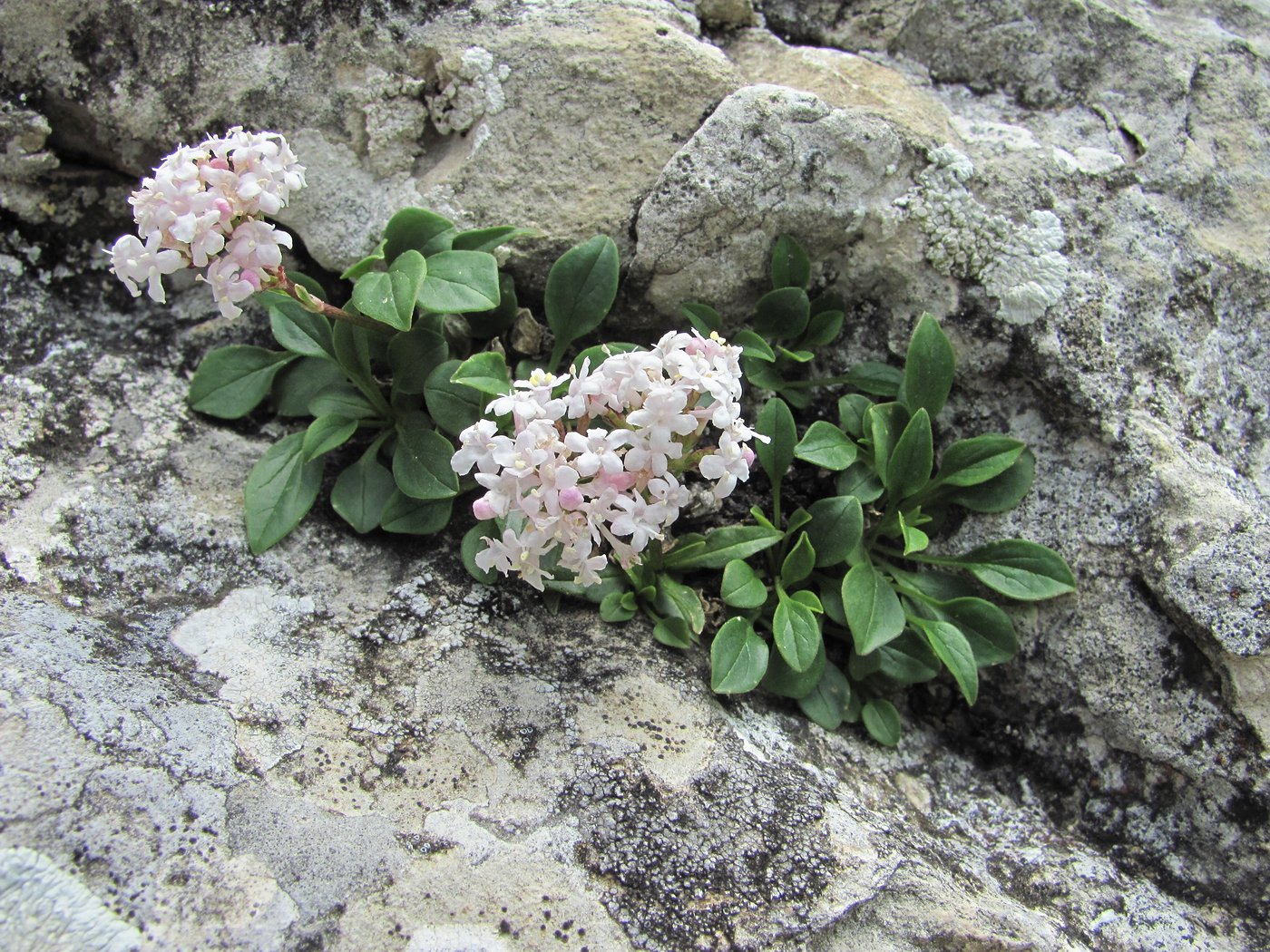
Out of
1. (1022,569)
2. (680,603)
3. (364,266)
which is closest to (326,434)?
(364,266)

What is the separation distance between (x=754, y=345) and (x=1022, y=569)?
0.94 metres

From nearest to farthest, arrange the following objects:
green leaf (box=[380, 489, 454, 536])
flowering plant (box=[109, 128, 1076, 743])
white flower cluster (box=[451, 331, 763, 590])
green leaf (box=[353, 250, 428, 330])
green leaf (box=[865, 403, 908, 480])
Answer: white flower cluster (box=[451, 331, 763, 590]), flowering plant (box=[109, 128, 1076, 743]), green leaf (box=[353, 250, 428, 330]), green leaf (box=[380, 489, 454, 536]), green leaf (box=[865, 403, 908, 480])

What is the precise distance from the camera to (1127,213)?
9.12ft

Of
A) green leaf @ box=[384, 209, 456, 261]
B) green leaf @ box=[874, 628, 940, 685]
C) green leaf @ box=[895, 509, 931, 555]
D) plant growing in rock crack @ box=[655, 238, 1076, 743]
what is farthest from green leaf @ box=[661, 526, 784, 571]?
green leaf @ box=[384, 209, 456, 261]

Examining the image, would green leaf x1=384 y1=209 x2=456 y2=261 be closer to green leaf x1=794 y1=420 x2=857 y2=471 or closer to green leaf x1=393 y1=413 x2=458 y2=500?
green leaf x1=393 y1=413 x2=458 y2=500

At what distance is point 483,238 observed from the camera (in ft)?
8.32

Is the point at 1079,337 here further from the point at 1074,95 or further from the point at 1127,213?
the point at 1074,95

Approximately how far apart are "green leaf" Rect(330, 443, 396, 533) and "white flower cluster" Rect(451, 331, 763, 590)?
60 centimetres

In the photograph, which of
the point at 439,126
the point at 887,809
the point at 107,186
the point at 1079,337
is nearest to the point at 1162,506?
the point at 1079,337

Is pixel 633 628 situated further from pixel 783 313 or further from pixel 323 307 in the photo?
pixel 323 307

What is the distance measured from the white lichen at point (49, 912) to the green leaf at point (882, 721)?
1712 millimetres

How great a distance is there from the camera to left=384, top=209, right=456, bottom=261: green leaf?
8.09 feet

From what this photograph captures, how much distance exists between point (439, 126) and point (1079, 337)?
193cm

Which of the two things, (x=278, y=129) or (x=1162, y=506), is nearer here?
(x=1162, y=506)
